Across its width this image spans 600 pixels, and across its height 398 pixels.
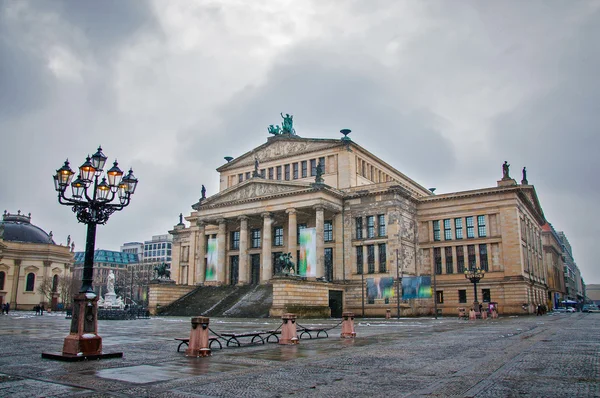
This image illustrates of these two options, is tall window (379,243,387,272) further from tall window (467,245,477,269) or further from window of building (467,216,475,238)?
window of building (467,216,475,238)

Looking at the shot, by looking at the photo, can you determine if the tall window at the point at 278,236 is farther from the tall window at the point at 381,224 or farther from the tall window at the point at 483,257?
the tall window at the point at 483,257

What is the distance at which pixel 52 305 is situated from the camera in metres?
90.6

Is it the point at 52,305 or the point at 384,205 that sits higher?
the point at 384,205

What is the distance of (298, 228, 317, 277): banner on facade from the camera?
55.8 m

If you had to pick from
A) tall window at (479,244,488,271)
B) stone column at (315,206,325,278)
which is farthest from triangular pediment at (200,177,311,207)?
tall window at (479,244,488,271)

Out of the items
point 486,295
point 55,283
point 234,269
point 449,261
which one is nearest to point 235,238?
point 234,269

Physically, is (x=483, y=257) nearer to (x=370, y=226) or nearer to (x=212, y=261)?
(x=370, y=226)

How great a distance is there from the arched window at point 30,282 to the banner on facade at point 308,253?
60.2 metres

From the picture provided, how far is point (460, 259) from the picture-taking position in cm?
6022

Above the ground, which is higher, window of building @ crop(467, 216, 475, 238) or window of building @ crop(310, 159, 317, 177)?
window of building @ crop(310, 159, 317, 177)

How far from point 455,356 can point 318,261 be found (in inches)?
1663

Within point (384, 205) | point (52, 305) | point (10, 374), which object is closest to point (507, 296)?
point (384, 205)

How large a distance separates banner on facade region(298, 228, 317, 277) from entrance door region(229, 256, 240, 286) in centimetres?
1376

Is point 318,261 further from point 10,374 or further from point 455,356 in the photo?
point 10,374
